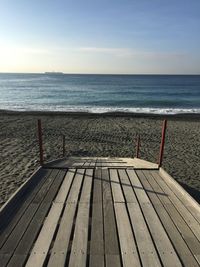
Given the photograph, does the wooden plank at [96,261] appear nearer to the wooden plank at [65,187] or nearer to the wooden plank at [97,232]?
the wooden plank at [97,232]

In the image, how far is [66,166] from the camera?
7.11 meters

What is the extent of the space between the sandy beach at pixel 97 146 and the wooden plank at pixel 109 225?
3554mm

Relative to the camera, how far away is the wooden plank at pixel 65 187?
5.17 metres

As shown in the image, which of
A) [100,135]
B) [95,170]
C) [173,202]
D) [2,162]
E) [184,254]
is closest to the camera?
[184,254]

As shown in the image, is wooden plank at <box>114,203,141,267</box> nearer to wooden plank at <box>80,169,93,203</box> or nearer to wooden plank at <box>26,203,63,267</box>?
wooden plank at <box>80,169,93,203</box>

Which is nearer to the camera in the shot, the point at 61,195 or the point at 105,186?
the point at 61,195

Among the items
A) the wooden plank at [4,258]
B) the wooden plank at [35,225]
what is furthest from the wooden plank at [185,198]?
the wooden plank at [4,258]

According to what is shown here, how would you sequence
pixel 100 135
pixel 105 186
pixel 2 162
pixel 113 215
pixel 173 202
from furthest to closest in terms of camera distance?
pixel 100 135, pixel 2 162, pixel 105 186, pixel 173 202, pixel 113 215

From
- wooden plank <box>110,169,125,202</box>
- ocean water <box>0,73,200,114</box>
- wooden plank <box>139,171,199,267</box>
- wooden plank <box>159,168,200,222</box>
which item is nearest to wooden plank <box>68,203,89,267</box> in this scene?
wooden plank <box>110,169,125,202</box>

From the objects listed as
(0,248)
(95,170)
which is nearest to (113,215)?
(0,248)

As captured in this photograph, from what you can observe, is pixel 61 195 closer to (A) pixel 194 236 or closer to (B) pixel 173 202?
(B) pixel 173 202

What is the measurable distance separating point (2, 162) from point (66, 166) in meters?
4.88

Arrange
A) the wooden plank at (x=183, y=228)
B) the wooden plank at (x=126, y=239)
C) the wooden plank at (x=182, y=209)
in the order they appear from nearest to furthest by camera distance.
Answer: the wooden plank at (x=126, y=239), the wooden plank at (x=183, y=228), the wooden plank at (x=182, y=209)

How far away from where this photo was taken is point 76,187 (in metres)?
5.75
